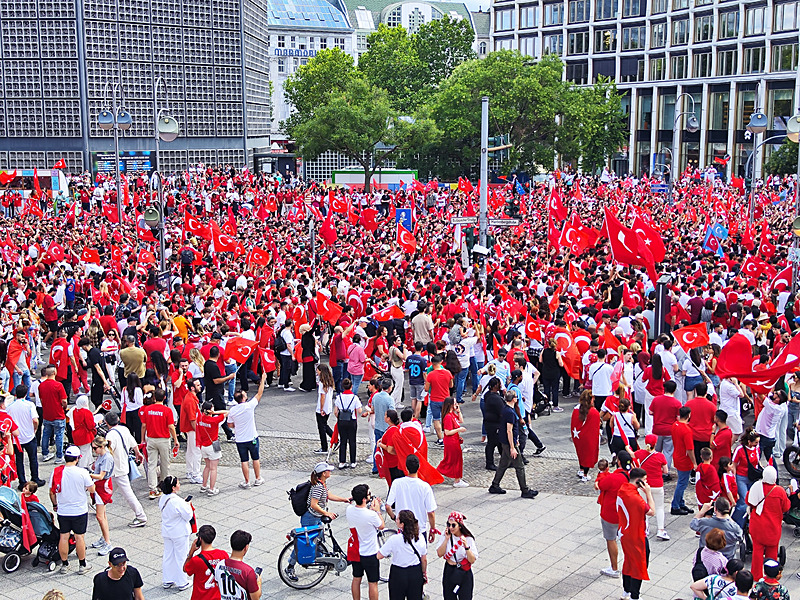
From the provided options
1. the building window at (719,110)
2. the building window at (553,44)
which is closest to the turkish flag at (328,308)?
the building window at (719,110)

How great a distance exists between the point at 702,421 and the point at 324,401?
4985 millimetres

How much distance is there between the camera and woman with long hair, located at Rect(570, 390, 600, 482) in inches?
500

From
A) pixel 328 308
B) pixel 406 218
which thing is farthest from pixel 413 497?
pixel 406 218

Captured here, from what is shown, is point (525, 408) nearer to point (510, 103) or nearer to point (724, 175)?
point (510, 103)

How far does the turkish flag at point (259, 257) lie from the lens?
78.5ft

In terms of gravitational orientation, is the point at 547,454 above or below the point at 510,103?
below

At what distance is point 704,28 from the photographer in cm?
7975

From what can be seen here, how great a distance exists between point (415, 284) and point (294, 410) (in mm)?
4990

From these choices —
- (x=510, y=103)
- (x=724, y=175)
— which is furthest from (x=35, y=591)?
(x=724, y=175)

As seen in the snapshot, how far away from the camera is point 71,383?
52.8 feet

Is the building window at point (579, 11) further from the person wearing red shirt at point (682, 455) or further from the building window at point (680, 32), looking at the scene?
the person wearing red shirt at point (682, 455)

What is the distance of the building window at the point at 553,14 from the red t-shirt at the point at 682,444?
285ft

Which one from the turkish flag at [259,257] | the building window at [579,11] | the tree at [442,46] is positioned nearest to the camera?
the turkish flag at [259,257]

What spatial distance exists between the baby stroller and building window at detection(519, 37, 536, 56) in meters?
90.8
